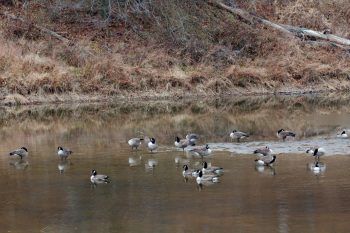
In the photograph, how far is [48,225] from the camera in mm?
15242

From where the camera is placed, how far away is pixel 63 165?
22.1 meters

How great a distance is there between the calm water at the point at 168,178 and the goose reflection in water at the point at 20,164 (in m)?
0.07

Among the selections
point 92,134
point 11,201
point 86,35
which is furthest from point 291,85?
point 11,201

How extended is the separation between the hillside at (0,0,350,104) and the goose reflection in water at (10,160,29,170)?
15.1 m

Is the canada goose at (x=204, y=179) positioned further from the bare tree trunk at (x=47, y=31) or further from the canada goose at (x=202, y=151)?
the bare tree trunk at (x=47, y=31)

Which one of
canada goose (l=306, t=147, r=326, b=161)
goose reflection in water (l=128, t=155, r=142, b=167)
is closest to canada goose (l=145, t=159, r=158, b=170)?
goose reflection in water (l=128, t=155, r=142, b=167)

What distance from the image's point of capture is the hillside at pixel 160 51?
129 feet

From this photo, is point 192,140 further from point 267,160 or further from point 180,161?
point 267,160

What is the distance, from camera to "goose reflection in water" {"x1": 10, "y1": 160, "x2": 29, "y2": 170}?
72.3 feet

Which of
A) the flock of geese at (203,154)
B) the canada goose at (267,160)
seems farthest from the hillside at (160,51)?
the canada goose at (267,160)

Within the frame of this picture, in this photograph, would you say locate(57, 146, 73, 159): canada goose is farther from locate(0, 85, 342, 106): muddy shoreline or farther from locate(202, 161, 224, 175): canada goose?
locate(0, 85, 342, 106): muddy shoreline

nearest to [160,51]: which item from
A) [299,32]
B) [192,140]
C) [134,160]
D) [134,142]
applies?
[299,32]

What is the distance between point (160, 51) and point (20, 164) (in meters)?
21.0

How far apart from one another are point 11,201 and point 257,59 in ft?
89.0
